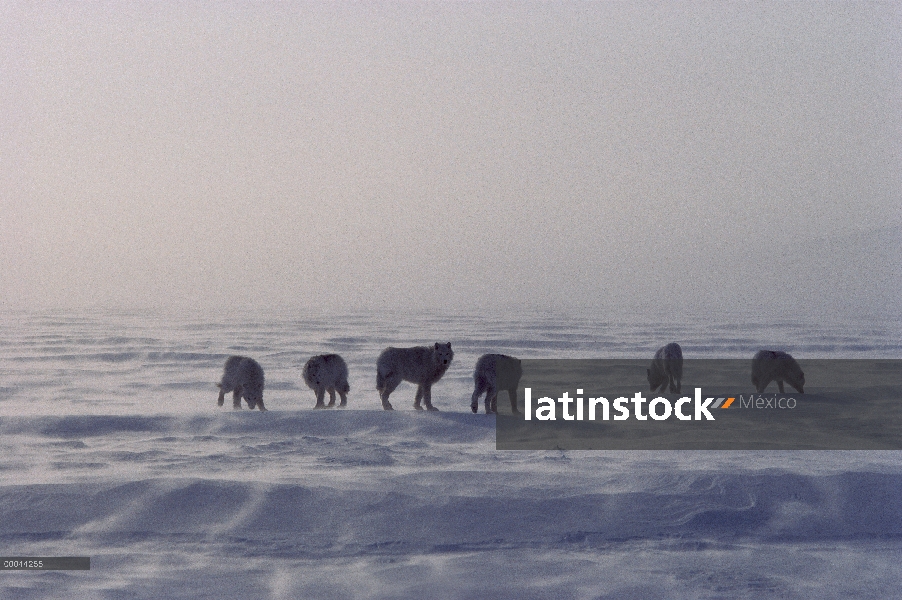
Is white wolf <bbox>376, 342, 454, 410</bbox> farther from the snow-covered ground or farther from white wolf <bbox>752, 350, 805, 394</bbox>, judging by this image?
white wolf <bbox>752, 350, 805, 394</bbox>

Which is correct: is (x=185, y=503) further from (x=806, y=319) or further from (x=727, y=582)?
(x=806, y=319)

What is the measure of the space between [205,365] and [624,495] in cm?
1213

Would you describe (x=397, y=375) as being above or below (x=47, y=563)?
above

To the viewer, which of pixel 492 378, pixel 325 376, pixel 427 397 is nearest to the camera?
pixel 492 378

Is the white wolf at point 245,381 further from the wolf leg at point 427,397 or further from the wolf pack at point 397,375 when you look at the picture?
the wolf leg at point 427,397

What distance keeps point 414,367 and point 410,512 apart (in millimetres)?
4524

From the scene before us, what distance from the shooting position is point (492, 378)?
34.2 feet

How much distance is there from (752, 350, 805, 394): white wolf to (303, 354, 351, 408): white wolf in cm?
604

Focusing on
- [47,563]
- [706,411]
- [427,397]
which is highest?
[427,397]

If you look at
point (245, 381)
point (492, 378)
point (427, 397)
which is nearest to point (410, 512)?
point (492, 378)

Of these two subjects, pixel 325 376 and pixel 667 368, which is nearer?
pixel 325 376

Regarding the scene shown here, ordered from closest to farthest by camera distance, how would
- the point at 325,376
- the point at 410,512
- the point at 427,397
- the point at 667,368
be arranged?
1. the point at 410,512
2. the point at 427,397
3. the point at 325,376
4. the point at 667,368

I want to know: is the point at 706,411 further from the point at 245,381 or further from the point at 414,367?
the point at 245,381

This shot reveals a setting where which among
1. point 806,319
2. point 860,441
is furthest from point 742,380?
point 806,319
